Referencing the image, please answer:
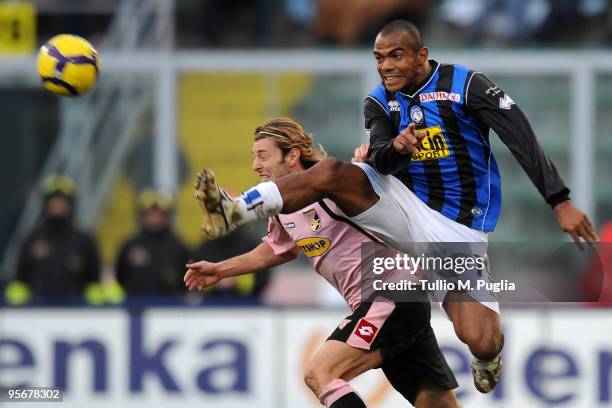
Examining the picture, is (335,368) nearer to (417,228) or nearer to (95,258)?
(417,228)

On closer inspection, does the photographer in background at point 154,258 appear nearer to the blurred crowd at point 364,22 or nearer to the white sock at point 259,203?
the blurred crowd at point 364,22

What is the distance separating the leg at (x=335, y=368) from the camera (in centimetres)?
723

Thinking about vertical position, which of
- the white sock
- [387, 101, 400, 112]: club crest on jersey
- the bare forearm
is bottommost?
the bare forearm

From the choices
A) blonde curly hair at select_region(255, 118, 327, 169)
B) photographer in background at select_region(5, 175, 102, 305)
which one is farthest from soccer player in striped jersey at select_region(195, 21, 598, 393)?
photographer in background at select_region(5, 175, 102, 305)

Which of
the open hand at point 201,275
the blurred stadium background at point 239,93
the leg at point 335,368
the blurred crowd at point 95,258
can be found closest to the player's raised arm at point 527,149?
the leg at point 335,368

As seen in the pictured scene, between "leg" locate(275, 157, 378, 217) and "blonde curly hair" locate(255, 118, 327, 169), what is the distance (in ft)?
1.46

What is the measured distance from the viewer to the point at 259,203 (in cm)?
683

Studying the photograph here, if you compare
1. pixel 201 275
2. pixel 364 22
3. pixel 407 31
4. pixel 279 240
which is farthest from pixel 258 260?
pixel 364 22

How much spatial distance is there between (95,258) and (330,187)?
564 centimetres

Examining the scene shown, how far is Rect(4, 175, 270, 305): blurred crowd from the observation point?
39.9 ft

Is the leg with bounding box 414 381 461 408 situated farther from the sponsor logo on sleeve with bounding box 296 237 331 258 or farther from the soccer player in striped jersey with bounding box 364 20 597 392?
the sponsor logo on sleeve with bounding box 296 237 331 258

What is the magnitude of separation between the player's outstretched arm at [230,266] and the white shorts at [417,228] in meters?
0.59

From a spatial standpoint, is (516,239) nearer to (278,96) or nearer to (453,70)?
(278,96)

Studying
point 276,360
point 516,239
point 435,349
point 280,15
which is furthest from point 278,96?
point 435,349
